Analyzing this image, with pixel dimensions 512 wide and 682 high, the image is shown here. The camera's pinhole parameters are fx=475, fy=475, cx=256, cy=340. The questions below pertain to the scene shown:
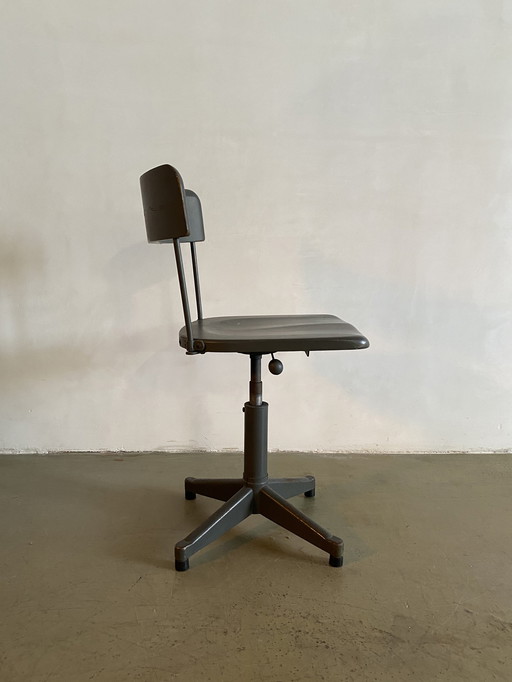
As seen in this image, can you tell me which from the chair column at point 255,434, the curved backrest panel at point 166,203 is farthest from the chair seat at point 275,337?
the curved backrest panel at point 166,203

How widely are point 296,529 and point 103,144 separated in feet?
5.21

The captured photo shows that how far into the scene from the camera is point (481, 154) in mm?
1892

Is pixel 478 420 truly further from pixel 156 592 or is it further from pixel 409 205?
pixel 156 592

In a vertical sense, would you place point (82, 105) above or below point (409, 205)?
above

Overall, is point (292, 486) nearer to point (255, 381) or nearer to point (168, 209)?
point (255, 381)

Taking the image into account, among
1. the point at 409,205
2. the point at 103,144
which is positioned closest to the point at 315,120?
the point at 409,205

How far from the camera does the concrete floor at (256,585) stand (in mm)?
1002

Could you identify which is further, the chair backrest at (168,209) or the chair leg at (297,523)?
the chair leg at (297,523)

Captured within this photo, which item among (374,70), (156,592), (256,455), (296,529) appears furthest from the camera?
(374,70)

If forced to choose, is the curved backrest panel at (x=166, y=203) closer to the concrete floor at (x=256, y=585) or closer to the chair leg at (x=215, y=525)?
the chair leg at (x=215, y=525)

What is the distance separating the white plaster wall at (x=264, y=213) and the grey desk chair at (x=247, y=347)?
0.39 meters

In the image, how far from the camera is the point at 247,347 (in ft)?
4.01

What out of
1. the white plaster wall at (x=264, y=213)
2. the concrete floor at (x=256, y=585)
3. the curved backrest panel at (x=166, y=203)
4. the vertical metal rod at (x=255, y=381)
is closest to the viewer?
the concrete floor at (x=256, y=585)

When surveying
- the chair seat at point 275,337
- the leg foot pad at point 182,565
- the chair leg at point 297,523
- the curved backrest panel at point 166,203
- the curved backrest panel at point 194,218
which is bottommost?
the leg foot pad at point 182,565
